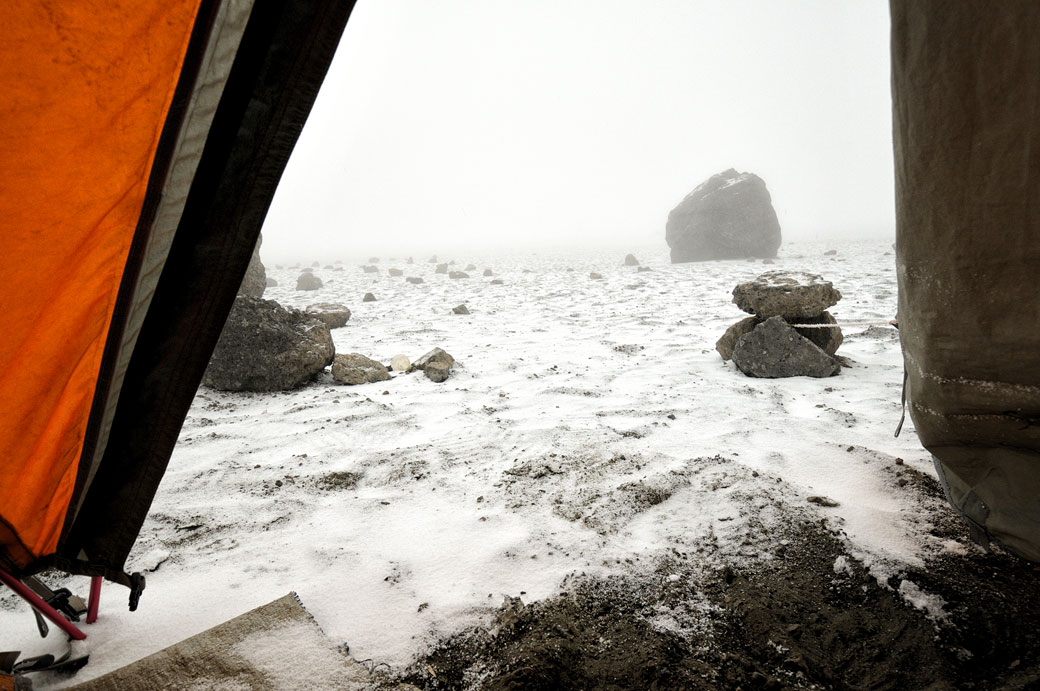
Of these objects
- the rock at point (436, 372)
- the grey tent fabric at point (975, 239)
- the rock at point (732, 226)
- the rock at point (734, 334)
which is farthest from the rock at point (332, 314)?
the rock at point (732, 226)

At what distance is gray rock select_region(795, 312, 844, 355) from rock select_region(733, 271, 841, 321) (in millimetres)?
58

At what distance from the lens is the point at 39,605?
1.13m

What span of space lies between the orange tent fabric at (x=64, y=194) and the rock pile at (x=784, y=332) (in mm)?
3264

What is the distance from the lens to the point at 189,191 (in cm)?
97

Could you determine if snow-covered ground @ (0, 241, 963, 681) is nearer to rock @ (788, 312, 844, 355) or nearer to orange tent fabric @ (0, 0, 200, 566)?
rock @ (788, 312, 844, 355)

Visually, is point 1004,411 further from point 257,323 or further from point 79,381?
point 257,323

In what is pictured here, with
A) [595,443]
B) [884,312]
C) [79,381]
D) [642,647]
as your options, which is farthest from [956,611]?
[884,312]

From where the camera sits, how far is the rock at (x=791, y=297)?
128 inches

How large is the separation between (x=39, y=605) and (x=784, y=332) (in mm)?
3610

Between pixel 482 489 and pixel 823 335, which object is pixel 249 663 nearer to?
pixel 482 489

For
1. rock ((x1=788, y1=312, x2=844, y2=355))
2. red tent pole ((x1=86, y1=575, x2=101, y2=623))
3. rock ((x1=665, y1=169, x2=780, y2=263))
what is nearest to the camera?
red tent pole ((x1=86, y1=575, x2=101, y2=623))

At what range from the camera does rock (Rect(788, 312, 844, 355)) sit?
3227 millimetres

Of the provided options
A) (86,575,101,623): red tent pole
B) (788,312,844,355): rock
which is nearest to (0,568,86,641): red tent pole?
(86,575,101,623): red tent pole

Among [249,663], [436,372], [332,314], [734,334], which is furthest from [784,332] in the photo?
[332,314]
